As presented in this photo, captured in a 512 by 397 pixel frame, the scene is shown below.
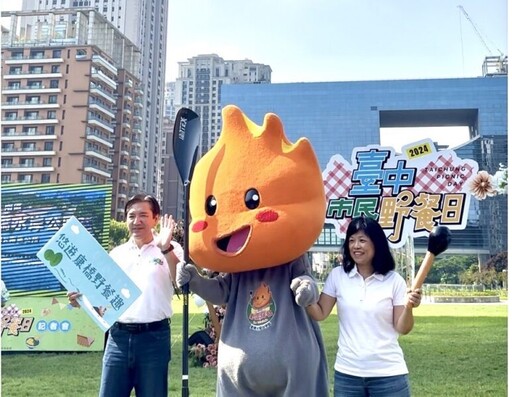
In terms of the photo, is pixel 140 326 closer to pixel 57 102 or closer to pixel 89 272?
pixel 89 272

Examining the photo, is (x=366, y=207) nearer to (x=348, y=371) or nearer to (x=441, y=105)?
(x=348, y=371)

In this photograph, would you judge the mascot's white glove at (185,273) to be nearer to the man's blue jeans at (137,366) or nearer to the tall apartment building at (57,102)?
the man's blue jeans at (137,366)

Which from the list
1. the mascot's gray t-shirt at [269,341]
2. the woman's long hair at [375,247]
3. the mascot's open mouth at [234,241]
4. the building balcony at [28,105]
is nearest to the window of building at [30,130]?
the building balcony at [28,105]

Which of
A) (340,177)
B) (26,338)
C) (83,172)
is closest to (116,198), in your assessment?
(83,172)

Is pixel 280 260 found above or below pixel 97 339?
above

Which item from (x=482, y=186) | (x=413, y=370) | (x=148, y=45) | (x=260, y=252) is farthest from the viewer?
(x=148, y=45)

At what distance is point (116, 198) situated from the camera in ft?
139

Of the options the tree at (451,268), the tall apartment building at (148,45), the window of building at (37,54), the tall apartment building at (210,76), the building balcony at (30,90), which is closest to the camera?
the building balcony at (30,90)

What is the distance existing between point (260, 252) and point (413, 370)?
4.85m

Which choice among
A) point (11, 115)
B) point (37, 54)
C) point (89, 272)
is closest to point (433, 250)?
point (89, 272)

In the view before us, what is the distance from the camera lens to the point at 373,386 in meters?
2.27

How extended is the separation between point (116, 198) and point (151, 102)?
22342 millimetres

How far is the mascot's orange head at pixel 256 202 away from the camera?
2412 mm

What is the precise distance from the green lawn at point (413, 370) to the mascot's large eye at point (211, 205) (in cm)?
322
